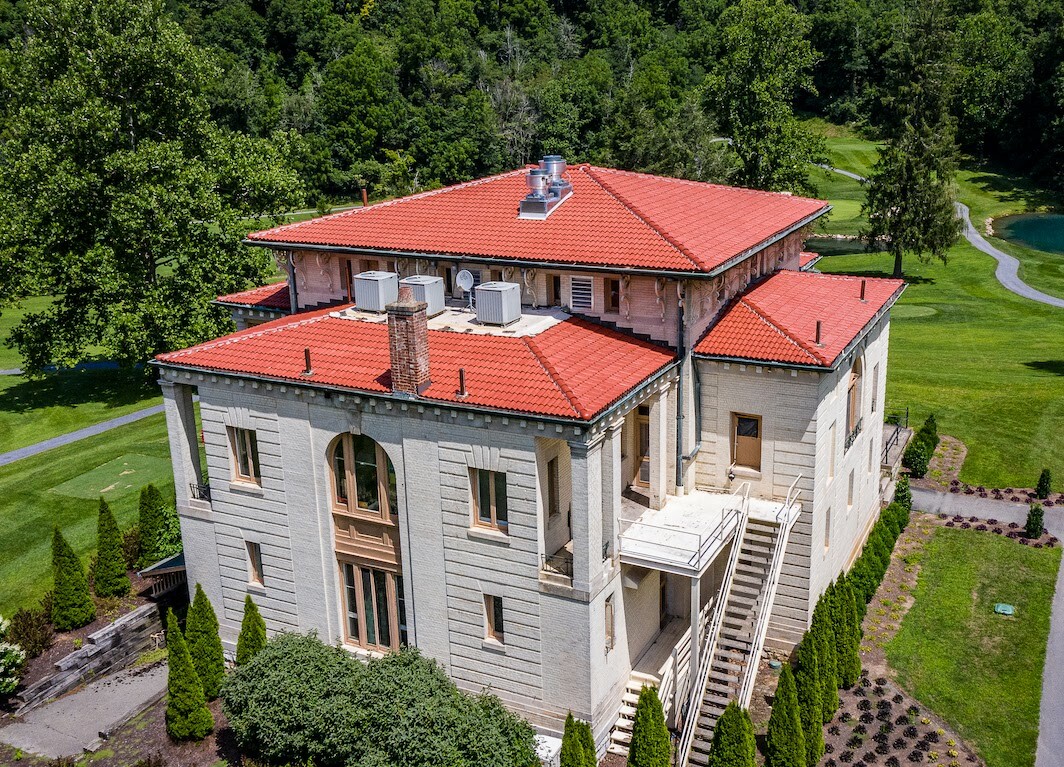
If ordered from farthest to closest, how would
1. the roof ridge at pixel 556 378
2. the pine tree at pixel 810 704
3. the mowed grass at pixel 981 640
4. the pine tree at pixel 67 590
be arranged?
the pine tree at pixel 67 590
the mowed grass at pixel 981 640
the pine tree at pixel 810 704
the roof ridge at pixel 556 378

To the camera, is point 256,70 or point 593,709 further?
point 256,70

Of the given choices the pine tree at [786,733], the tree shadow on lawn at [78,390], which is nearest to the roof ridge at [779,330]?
the pine tree at [786,733]

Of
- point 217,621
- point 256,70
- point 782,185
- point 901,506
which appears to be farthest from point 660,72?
point 217,621

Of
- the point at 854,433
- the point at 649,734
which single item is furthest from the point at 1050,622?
the point at 649,734

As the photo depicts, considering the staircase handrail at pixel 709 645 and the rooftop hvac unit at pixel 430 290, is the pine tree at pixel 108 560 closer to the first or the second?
the rooftop hvac unit at pixel 430 290

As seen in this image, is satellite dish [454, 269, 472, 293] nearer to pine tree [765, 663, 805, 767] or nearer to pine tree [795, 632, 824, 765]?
pine tree [795, 632, 824, 765]

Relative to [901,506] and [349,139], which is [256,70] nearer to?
[349,139]
